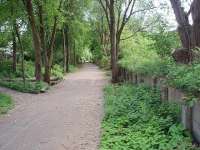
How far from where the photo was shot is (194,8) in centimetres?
1327

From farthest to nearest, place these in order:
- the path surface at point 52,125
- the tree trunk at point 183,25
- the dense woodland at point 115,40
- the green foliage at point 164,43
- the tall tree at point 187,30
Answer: the green foliage at point 164,43 → the tree trunk at point 183,25 → the tall tree at point 187,30 → the dense woodland at point 115,40 → the path surface at point 52,125

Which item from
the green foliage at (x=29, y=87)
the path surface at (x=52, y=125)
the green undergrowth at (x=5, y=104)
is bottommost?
the path surface at (x=52, y=125)

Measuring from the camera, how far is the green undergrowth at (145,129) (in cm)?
696

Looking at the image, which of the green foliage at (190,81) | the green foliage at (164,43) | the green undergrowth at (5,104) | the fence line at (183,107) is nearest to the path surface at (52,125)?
the green undergrowth at (5,104)

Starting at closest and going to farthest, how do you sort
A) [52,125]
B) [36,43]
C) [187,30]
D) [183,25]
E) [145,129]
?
[145,129] → [52,125] → [187,30] → [183,25] → [36,43]

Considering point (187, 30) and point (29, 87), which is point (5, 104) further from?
point (187, 30)

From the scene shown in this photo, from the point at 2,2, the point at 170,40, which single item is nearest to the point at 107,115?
the point at 170,40

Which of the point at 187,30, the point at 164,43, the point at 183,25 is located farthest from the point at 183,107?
the point at 164,43

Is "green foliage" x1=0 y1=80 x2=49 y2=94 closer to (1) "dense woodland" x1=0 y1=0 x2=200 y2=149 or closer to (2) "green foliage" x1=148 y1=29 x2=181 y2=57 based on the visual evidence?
(1) "dense woodland" x1=0 y1=0 x2=200 y2=149

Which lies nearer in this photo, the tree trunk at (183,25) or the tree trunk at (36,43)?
the tree trunk at (183,25)

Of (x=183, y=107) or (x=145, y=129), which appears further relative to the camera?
(x=145, y=129)

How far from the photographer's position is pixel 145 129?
323 inches

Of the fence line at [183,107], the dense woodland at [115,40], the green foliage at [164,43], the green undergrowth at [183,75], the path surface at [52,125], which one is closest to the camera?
the fence line at [183,107]

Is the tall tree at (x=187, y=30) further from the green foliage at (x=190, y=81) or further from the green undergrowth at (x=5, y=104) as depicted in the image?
the green undergrowth at (x=5, y=104)
